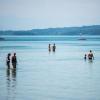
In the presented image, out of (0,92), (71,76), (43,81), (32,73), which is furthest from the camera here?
(32,73)

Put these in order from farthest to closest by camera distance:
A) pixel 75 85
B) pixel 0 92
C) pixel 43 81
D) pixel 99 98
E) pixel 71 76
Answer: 1. pixel 71 76
2. pixel 43 81
3. pixel 75 85
4. pixel 0 92
5. pixel 99 98

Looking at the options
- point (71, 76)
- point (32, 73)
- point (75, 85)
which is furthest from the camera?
point (32, 73)

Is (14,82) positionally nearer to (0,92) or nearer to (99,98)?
(0,92)

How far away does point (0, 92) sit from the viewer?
25016 millimetres

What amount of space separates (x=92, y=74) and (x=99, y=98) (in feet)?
38.0

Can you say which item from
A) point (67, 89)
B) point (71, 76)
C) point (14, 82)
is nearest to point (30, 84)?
point (14, 82)

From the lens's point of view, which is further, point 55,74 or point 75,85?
point 55,74

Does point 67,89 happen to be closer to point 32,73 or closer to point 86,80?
point 86,80

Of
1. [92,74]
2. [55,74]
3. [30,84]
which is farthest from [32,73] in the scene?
[30,84]

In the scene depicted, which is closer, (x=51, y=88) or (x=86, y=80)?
(x=51, y=88)

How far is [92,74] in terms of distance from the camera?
1367 inches

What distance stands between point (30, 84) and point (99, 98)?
6585mm

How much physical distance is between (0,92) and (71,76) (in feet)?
30.6

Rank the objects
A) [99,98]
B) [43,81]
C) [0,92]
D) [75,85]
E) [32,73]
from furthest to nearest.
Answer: [32,73] < [43,81] < [75,85] < [0,92] < [99,98]
